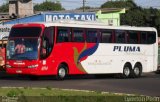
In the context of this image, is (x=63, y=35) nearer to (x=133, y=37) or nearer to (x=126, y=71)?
(x=126, y=71)

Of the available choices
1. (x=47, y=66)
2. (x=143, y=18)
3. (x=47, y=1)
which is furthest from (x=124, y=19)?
(x=47, y=66)

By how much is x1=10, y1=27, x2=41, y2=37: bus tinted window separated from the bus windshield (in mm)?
256

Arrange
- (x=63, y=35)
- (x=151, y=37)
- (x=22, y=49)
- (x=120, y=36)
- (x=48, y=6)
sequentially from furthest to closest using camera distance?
(x=48, y=6)
(x=151, y=37)
(x=120, y=36)
(x=63, y=35)
(x=22, y=49)

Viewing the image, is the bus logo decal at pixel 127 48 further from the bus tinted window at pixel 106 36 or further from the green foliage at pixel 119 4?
the green foliage at pixel 119 4

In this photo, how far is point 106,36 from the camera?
31391 mm

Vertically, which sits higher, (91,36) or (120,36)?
(91,36)

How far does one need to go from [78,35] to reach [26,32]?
120 inches

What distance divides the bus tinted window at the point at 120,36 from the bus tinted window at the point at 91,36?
5.81 feet

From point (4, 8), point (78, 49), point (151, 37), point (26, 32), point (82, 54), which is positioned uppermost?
point (4, 8)

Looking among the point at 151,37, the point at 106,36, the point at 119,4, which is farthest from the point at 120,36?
the point at 119,4

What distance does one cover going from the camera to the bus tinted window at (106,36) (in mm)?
31100

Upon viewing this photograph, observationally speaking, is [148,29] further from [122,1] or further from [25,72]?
[122,1]

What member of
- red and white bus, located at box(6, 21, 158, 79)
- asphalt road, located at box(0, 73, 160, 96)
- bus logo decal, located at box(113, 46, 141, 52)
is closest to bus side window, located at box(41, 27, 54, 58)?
red and white bus, located at box(6, 21, 158, 79)

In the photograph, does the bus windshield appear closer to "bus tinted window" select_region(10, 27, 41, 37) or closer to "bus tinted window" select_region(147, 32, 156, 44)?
"bus tinted window" select_region(10, 27, 41, 37)
